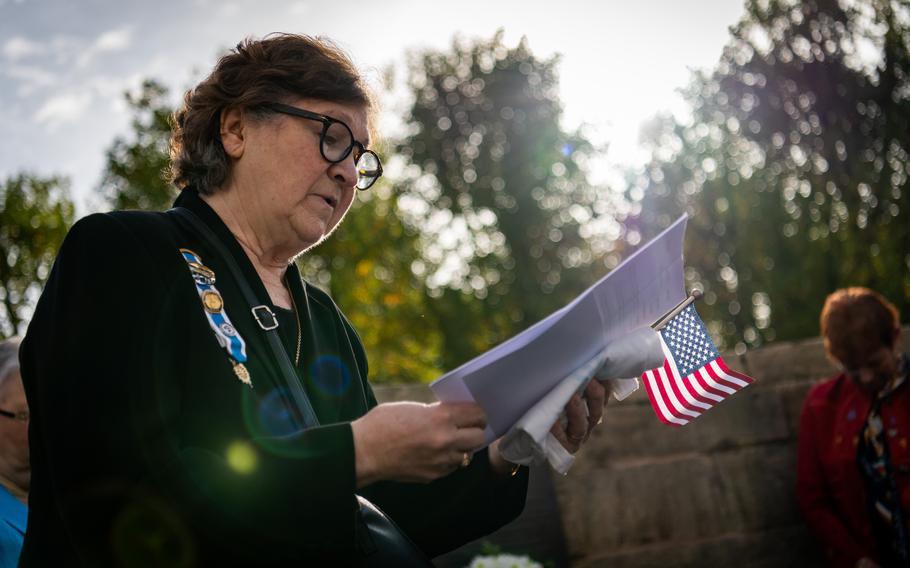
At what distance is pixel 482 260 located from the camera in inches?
843

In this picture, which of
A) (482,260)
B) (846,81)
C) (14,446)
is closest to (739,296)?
(846,81)

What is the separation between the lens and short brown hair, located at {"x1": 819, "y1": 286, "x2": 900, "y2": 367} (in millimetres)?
4312

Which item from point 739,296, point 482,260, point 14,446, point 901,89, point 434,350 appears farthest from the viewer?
point 434,350

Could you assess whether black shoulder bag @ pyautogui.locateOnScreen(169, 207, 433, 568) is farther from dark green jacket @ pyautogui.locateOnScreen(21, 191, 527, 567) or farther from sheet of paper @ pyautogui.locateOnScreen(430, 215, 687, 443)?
sheet of paper @ pyautogui.locateOnScreen(430, 215, 687, 443)

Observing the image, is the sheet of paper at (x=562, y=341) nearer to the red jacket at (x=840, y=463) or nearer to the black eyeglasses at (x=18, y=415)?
the black eyeglasses at (x=18, y=415)

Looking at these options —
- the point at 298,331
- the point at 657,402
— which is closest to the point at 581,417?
the point at 657,402

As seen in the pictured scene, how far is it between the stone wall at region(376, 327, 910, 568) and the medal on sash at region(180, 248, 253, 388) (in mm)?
2742

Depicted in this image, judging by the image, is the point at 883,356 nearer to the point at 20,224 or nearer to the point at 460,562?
the point at 460,562

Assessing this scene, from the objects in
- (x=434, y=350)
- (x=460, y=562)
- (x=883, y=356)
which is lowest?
(x=434, y=350)

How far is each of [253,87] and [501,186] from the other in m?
19.4

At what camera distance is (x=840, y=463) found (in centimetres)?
427

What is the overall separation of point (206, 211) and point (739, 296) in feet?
50.9

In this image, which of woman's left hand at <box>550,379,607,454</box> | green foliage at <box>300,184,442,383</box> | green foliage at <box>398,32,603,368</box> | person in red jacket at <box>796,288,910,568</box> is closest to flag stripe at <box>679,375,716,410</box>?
woman's left hand at <box>550,379,607,454</box>

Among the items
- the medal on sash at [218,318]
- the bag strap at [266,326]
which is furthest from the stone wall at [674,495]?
the medal on sash at [218,318]
